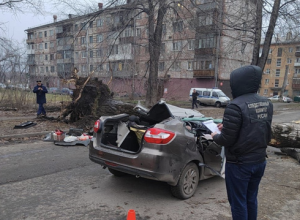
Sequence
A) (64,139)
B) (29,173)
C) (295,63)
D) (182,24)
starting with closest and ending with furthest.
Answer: (29,173) < (64,139) < (182,24) < (295,63)

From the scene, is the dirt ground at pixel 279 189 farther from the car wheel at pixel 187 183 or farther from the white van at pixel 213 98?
the white van at pixel 213 98

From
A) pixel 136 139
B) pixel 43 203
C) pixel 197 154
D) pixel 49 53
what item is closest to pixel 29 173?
pixel 43 203

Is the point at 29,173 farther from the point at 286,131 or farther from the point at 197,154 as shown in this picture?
the point at 286,131

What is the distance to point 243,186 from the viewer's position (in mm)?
2531

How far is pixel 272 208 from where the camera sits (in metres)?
3.64

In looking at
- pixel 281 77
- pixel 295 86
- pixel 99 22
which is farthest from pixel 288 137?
pixel 281 77

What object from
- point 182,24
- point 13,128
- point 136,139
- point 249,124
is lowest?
point 13,128

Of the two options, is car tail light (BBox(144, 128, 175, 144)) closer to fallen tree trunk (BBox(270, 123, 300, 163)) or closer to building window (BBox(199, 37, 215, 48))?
fallen tree trunk (BBox(270, 123, 300, 163))

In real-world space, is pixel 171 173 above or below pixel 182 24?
below

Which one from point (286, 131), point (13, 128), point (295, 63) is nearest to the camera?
point (286, 131)

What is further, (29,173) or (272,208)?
(29,173)

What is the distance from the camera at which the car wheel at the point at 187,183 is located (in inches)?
145

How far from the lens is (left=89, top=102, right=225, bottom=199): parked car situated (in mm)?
3439

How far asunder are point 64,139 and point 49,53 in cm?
Answer: 5649
